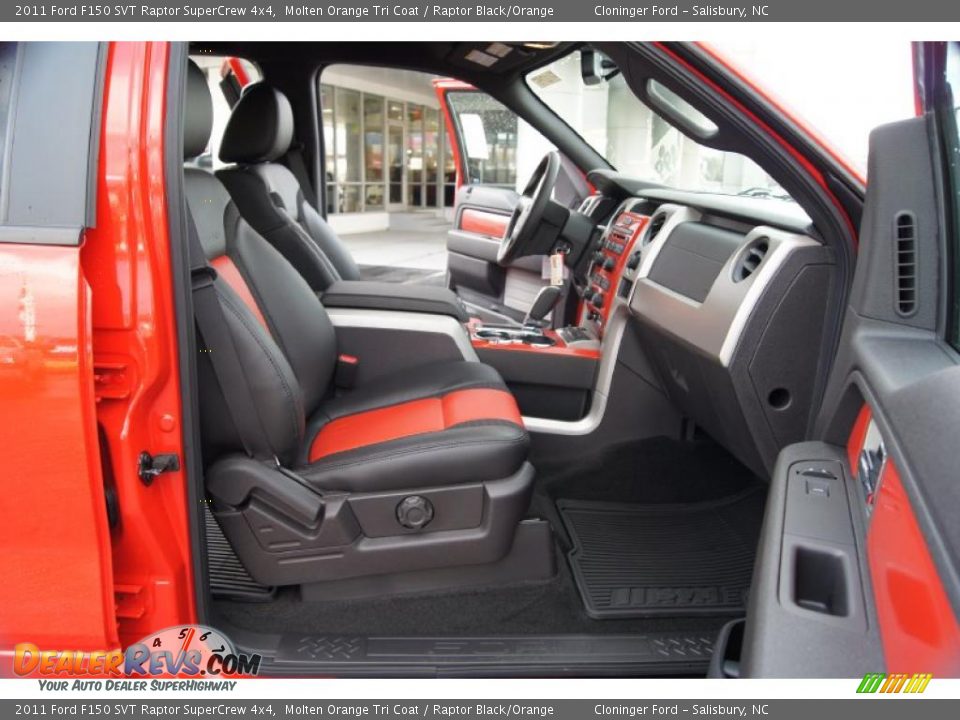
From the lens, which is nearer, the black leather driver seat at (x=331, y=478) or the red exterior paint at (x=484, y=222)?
the black leather driver seat at (x=331, y=478)

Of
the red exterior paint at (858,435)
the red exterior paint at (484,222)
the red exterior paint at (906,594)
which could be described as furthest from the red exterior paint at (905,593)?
the red exterior paint at (484,222)

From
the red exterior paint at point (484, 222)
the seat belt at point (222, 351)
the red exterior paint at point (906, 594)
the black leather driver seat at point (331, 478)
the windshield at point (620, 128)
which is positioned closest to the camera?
the red exterior paint at point (906, 594)

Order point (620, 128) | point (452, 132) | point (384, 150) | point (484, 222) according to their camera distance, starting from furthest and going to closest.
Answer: point (384, 150) → point (452, 132) → point (484, 222) → point (620, 128)

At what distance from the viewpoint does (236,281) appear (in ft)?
6.20

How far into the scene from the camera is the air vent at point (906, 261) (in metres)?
1.21

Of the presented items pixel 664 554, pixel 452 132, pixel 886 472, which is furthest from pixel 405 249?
pixel 886 472

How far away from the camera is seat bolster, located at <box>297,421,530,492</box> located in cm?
168

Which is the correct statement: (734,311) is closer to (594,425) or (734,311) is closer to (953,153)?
(953,153)

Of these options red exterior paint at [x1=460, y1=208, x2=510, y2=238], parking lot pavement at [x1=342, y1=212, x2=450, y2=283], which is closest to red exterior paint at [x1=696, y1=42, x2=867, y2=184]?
red exterior paint at [x1=460, y1=208, x2=510, y2=238]

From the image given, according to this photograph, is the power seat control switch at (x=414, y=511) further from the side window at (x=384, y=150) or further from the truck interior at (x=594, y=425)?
the side window at (x=384, y=150)

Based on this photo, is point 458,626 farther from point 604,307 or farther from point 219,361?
point 604,307

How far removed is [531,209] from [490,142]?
1.69 metres

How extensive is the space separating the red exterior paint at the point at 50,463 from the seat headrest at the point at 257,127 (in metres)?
1.36
